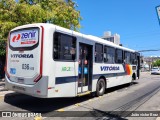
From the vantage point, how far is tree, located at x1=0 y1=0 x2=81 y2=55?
13.9m

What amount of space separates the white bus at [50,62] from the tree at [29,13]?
5168 millimetres

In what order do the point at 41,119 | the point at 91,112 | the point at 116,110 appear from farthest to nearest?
the point at 116,110
the point at 91,112
the point at 41,119

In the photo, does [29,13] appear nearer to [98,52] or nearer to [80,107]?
[98,52]

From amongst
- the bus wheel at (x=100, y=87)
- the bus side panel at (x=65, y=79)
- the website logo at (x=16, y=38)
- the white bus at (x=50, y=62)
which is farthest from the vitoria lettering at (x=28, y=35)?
the bus wheel at (x=100, y=87)

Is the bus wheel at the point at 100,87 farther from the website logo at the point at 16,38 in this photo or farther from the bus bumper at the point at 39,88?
the website logo at the point at 16,38

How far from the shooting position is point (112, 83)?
13.1 meters

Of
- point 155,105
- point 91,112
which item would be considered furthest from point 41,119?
point 155,105

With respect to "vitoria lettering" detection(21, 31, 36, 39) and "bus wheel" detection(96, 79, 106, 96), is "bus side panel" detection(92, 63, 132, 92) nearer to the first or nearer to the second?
"bus wheel" detection(96, 79, 106, 96)

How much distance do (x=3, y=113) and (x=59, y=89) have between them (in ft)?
6.63

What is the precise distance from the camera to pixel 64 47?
8.36 m

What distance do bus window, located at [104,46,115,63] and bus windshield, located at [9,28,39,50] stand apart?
504 centimetres

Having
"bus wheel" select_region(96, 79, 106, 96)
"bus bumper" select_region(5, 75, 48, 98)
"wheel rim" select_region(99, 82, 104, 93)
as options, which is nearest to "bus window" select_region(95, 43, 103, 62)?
"bus wheel" select_region(96, 79, 106, 96)

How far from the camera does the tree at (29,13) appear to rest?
13914 mm

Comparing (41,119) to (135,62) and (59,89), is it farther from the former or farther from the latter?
(135,62)
